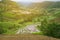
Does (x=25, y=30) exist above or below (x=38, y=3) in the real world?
below

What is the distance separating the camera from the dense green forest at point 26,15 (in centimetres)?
831

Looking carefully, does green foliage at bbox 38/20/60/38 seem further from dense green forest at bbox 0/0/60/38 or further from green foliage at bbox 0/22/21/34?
green foliage at bbox 0/22/21/34

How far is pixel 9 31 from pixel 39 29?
4.19ft

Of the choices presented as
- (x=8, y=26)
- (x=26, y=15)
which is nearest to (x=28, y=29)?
(x=26, y=15)

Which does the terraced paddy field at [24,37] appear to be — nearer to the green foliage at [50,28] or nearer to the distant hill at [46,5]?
the green foliage at [50,28]

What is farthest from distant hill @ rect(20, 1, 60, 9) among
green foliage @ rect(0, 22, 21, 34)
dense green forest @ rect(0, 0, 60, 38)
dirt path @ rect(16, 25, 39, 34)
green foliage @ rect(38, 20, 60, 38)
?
green foliage @ rect(0, 22, 21, 34)

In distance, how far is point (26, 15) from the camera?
27.9 ft

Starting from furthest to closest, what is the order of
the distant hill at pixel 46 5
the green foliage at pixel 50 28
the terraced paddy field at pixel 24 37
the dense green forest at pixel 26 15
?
1. the distant hill at pixel 46 5
2. the dense green forest at pixel 26 15
3. the green foliage at pixel 50 28
4. the terraced paddy field at pixel 24 37

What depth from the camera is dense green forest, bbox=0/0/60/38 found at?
8312 millimetres

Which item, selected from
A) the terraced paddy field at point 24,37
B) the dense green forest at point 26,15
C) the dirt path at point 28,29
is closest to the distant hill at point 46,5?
the dense green forest at point 26,15

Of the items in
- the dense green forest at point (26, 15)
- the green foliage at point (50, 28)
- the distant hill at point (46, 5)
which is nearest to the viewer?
the green foliage at point (50, 28)

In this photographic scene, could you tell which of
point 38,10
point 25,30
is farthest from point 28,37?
point 38,10

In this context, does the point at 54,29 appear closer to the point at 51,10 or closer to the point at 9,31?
the point at 51,10

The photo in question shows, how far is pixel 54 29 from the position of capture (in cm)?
804
